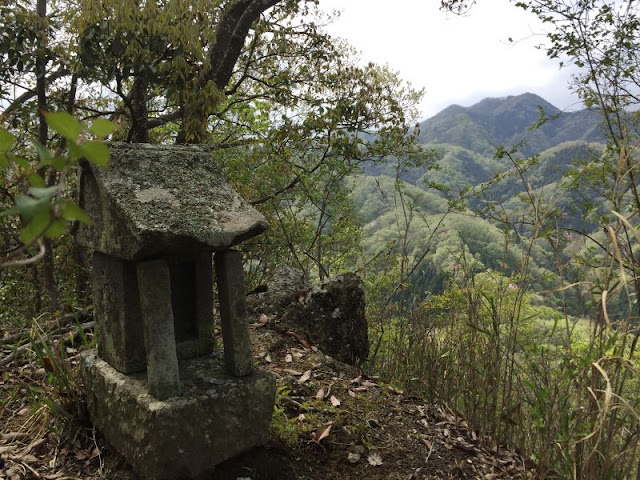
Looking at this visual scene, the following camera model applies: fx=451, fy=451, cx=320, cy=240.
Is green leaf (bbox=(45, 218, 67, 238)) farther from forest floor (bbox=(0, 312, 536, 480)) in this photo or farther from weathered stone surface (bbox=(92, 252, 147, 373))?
forest floor (bbox=(0, 312, 536, 480))

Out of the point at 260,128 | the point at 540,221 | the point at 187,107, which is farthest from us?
the point at 260,128

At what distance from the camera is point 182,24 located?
386 cm

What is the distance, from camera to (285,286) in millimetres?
4066

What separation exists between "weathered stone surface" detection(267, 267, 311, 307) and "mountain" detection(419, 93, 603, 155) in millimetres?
139324

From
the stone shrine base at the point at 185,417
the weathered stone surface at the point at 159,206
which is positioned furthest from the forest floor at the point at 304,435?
the weathered stone surface at the point at 159,206

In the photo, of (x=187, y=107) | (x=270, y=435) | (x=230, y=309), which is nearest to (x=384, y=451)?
(x=270, y=435)

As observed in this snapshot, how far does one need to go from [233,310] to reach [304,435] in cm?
82

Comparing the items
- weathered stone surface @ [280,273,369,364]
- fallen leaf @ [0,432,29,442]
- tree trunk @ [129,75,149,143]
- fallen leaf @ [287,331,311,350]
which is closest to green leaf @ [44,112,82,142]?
fallen leaf @ [0,432,29,442]

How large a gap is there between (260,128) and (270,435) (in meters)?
6.22

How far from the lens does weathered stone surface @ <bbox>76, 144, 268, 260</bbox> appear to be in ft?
5.61

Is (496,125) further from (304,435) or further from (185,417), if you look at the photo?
(185,417)

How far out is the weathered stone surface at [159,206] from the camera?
1.71 meters

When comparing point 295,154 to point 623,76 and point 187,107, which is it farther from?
point 623,76

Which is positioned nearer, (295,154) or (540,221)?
(540,221)
